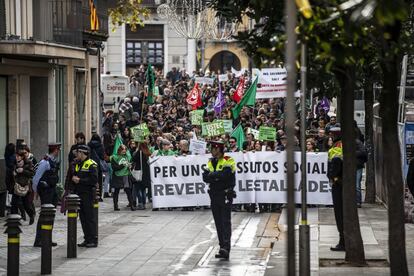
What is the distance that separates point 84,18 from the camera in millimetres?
33438

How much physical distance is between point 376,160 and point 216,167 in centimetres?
987

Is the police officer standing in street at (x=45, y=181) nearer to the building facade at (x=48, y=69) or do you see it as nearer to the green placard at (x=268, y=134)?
the building facade at (x=48, y=69)

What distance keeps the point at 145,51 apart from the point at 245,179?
51042mm

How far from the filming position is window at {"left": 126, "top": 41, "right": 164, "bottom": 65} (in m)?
76.6

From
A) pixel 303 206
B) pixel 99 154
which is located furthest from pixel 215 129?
pixel 303 206

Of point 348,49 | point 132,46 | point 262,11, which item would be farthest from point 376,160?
point 132,46

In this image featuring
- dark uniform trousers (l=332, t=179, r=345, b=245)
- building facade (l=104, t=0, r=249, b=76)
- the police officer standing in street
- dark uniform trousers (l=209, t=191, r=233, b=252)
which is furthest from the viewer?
building facade (l=104, t=0, r=249, b=76)

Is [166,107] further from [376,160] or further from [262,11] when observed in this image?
[262,11]

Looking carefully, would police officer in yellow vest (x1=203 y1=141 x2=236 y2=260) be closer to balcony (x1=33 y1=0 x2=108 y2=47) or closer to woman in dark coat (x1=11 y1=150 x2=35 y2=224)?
woman in dark coat (x1=11 y1=150 x2=35 y2=224)

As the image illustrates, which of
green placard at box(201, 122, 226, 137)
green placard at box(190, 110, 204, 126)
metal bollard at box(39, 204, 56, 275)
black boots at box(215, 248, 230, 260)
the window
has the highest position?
the window

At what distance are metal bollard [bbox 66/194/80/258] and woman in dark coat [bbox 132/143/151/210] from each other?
376 inches

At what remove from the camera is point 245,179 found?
26.9m

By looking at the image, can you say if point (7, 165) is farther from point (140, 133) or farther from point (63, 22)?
point (63, 22)

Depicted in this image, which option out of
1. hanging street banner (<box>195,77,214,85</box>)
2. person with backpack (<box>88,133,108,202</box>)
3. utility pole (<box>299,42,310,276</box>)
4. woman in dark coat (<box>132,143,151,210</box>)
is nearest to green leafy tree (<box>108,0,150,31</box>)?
person with backpack (<box>88,133,108,202</box>)
